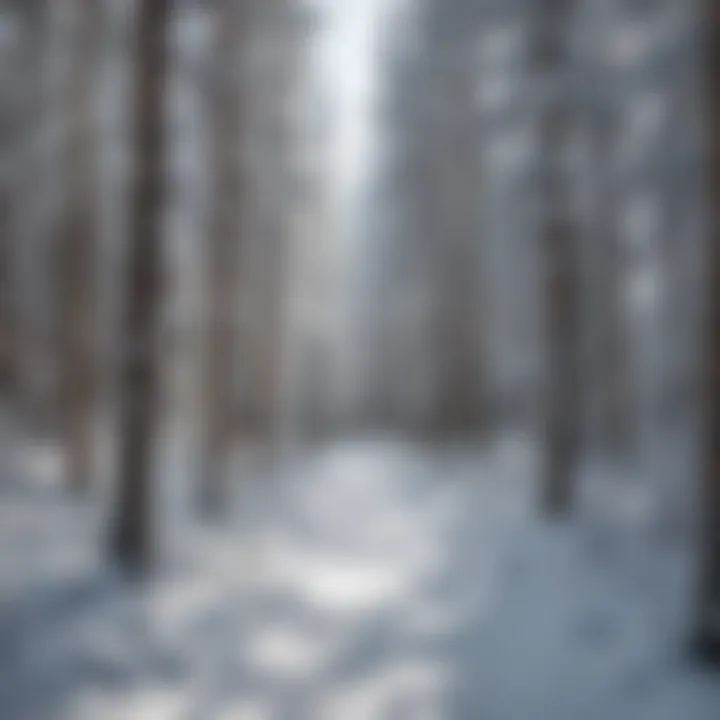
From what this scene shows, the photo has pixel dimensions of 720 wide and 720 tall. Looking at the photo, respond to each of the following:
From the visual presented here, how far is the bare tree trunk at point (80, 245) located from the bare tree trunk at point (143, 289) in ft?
11.4

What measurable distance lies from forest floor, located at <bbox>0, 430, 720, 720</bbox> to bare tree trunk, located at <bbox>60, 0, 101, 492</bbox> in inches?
39.5

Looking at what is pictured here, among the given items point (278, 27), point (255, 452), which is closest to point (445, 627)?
point (255, 452)

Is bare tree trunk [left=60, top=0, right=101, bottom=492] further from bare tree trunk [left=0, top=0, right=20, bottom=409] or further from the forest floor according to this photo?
bare tree trunk [left=0, top=0, right=20, bottom=409]

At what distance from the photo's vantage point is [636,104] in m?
18.8

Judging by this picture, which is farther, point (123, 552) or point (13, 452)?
point (13, 452)

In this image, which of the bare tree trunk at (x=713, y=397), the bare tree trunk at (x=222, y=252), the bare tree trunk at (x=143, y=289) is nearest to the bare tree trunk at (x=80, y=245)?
the bare tree trunk at (x=222, y=252)

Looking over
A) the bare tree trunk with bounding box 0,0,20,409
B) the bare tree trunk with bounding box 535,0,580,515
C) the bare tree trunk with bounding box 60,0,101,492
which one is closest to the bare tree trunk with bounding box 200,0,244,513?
the bare tree trunk with bounding box 60,0,101,492

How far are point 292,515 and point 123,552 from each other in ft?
16.6

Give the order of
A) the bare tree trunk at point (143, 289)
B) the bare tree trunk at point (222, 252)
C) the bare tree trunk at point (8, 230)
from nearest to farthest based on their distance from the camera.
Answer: the bare tree trunk at point (143, 289) → the bare tree trunk at point (222, 252) → the bare tree trunk at point (8, 230)

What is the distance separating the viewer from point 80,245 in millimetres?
12086

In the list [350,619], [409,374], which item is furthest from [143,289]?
[409,374]

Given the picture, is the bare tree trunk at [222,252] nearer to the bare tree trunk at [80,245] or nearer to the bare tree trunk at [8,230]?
the bare tree trunk at [80,245]

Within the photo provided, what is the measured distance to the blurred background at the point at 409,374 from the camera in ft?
23.4

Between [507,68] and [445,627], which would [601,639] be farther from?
[507,68]
